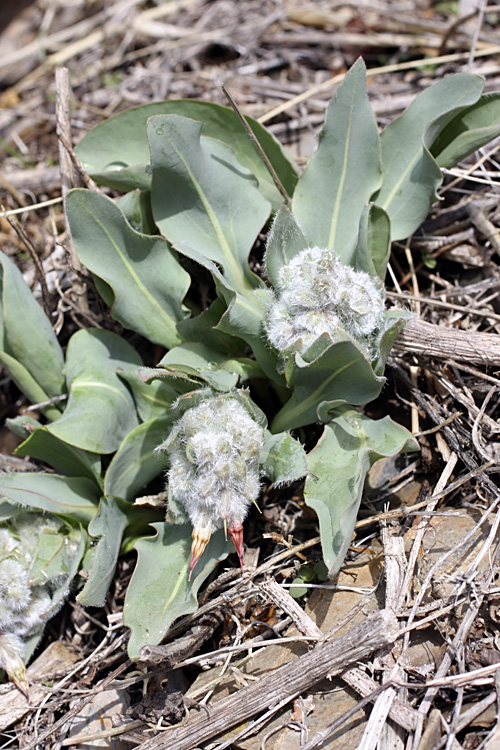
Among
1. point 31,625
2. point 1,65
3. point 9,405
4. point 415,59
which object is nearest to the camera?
point 31,625

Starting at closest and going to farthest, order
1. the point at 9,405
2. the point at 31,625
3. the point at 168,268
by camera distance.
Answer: the point at 31,625, the point at 168,268, the point at 9,405

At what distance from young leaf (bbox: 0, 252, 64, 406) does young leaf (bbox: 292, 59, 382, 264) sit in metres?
1.18

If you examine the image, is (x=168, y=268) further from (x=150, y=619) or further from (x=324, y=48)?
(x=324, y=48)

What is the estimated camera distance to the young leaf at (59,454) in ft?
7.77

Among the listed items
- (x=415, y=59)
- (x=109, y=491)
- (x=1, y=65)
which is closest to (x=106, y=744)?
(x=109, y=491)

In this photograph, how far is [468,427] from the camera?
7.76 feet

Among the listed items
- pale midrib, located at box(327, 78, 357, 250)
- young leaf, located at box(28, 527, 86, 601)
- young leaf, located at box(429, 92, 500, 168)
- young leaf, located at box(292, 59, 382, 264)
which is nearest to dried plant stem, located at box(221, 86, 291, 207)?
young leaf, located at box(292, 59, 382, 264)

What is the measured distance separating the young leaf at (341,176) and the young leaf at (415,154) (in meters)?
0.14

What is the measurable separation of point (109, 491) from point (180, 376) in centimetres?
57

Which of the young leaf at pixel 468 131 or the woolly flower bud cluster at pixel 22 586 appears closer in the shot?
the woolly flower bud cluster at pixel 22 586

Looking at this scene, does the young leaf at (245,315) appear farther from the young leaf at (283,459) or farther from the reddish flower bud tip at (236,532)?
the reddish flower bud tip at (236,532)

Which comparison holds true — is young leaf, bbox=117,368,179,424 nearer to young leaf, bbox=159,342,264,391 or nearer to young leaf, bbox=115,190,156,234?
young leaf, bbox=159,342,264,391

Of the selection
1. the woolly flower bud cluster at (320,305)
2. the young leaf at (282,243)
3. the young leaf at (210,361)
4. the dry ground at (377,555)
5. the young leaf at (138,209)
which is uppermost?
the young leaf at (138,209)

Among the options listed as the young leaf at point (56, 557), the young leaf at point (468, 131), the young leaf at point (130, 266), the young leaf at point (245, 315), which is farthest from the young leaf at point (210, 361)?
the young leaf at point (468, 131)
